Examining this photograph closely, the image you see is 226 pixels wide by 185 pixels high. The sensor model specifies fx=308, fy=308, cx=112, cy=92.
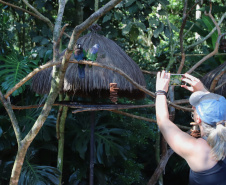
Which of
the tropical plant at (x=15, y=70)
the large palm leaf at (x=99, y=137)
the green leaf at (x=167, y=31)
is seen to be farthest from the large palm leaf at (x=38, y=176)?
the green leaf at (x=167, y=31)

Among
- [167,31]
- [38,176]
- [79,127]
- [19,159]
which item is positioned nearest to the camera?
[19,159]

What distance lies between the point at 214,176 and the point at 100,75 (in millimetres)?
1870

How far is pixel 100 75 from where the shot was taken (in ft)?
9.43

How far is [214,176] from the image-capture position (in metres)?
1.13

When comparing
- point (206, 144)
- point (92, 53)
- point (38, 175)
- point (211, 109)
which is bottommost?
point (38, 175)

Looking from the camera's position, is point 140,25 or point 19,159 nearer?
point 19,159

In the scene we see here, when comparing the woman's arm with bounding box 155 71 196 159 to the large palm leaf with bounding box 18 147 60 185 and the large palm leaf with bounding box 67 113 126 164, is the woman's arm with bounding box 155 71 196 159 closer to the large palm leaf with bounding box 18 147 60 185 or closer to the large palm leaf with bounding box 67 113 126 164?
the large palm leaf with bounding box 18 147 60 185

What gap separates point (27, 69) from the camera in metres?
3.75

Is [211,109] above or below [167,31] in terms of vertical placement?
below

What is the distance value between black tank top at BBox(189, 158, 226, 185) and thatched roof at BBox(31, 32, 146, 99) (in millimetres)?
1780

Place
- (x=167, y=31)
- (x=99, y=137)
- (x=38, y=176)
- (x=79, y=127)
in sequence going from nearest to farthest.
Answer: (x=38, y=176) < (x=167, y=31) < (x=99, y=137) < (x=79, y=127)

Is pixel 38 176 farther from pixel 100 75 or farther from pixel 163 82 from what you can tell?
pixel 163 82

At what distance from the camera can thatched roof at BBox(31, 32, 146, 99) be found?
287 cm

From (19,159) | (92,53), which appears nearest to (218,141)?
(19,159)
